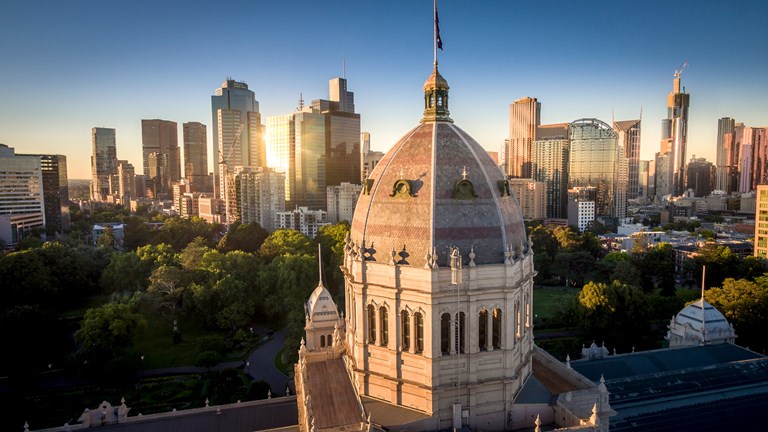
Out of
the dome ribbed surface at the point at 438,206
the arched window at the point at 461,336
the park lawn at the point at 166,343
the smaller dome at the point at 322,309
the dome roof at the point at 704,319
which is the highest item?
the dome ribbed surface at the point at 438,206

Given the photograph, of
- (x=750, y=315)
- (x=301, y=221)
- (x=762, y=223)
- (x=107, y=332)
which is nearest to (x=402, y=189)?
(x=107, y=332)

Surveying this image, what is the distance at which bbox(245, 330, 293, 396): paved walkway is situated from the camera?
6043cm

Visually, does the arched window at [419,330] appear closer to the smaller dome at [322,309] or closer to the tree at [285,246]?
the smaller dome at [322,309]

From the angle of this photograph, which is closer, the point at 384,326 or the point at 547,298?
the point at 384,326

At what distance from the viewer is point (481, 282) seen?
95.5ft

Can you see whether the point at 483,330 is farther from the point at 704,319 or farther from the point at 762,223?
the point at 762,223

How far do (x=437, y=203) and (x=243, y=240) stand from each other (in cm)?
10464

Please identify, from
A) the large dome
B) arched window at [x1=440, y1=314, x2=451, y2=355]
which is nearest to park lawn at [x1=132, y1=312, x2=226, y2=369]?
the large dome

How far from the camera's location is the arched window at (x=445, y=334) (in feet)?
96.3

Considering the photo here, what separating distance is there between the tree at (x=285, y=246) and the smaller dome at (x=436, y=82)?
72.4 meters

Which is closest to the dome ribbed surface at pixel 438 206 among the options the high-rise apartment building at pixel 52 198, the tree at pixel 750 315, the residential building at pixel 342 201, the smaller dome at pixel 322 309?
the smaller dome at pixel 322 309

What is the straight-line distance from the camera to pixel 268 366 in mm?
66188

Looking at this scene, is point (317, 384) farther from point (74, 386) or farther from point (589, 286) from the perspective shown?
point (589, 286)

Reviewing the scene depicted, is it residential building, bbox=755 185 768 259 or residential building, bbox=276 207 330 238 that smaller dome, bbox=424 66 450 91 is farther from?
residential building, bbox=276 207 330 238
